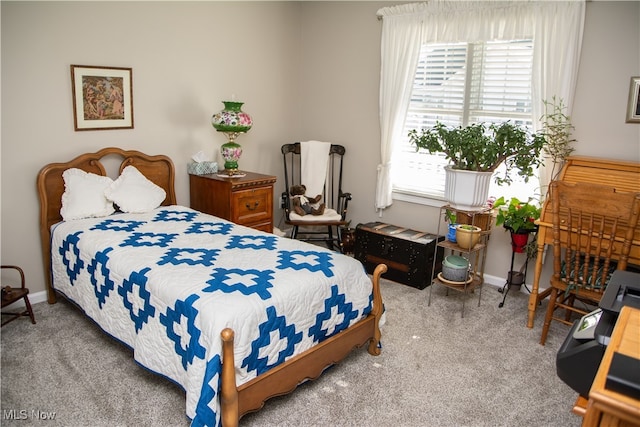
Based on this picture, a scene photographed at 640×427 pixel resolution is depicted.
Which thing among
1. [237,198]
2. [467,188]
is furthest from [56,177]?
[467,188]

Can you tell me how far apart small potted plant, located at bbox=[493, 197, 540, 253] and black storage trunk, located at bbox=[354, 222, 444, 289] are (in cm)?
53

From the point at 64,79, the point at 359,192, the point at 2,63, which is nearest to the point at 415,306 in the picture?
the point at 359,192

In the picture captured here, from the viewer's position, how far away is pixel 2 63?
2918 mm

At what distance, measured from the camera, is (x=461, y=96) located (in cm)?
385

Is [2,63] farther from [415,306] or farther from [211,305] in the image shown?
[415,306]

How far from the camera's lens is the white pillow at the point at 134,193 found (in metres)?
3.35

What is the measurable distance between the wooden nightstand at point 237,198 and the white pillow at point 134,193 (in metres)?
0.41

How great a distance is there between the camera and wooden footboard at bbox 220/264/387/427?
6.13 ft

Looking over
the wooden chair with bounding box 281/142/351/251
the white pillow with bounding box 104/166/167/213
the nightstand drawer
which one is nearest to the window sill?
the wooden chair with bounding box 281/142/351/251

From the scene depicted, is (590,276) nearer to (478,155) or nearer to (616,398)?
(478,155)

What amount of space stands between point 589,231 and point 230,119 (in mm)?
2654

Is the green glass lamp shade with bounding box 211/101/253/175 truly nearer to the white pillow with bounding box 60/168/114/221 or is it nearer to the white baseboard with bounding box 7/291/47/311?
the white pillow with bounding box 60/168/114/221

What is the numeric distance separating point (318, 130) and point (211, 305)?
3135 millimetres

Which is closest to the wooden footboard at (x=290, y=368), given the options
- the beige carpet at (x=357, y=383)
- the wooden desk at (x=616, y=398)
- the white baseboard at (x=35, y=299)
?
the beige carpet at (x=357, y=383)
